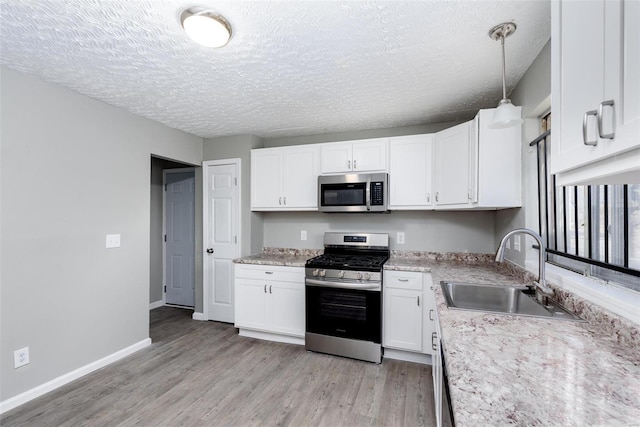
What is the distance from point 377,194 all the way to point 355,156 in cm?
51

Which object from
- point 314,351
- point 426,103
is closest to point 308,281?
point 314,351

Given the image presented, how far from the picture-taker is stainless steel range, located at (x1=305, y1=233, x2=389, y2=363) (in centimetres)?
258

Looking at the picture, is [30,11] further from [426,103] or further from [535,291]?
[535,291]

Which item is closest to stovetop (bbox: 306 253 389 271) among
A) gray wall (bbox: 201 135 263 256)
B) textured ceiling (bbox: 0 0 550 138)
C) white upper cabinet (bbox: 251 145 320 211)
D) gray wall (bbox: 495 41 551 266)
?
white upper cabinet (bbox: 251 145 320 211)

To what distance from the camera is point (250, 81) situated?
2.16m

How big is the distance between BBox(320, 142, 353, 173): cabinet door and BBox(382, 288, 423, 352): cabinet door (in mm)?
1377

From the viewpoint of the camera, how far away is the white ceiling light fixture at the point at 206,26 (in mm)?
1410

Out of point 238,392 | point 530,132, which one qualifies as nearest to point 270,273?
point 238,392

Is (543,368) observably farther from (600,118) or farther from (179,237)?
(179,237)

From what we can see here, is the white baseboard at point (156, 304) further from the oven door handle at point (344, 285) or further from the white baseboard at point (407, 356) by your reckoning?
the white baseboard at point (407, 356)

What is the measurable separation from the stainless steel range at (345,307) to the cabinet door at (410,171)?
698 millimetres

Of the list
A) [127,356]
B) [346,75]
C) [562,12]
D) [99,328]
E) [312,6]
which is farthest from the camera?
[127,356]

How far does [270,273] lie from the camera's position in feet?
10.0

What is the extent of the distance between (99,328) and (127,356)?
434 millimetres
